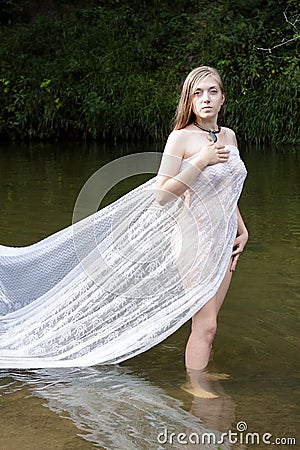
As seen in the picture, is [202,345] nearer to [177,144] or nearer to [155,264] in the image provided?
[155,264]

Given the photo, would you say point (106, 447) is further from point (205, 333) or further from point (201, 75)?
point (201, 75)

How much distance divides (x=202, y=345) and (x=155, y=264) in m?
0.45

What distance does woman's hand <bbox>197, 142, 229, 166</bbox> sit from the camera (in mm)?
4027

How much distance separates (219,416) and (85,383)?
73 cm

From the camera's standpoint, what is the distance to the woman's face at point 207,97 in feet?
13.3

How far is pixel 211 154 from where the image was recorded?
403cm

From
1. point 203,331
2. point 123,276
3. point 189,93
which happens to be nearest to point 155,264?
point 123,276

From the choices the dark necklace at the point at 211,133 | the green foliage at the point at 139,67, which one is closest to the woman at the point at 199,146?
the dark necklace at the point at 211,133

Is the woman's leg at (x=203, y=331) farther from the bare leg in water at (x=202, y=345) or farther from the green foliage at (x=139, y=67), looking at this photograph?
the green foliage at (x=139, y=67)

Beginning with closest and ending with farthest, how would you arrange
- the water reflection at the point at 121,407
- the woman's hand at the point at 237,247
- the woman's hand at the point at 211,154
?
the water reflection at the point at 121,407, the woman's hand at the point at 211,154, the woman's hand at the point at 237,247

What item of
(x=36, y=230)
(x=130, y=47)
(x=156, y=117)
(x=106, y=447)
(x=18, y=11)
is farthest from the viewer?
(x=18, y=11)

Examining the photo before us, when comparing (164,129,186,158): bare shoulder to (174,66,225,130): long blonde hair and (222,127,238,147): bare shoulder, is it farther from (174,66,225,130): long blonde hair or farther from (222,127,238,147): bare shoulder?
(222,127,238,147): bare shoulder

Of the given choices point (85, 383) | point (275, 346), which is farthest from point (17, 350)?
point (275, 346)

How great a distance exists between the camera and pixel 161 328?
13.5 feet
